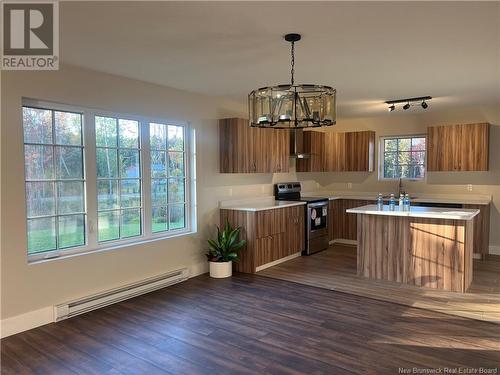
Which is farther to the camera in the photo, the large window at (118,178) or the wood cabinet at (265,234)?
the wood cabinet at (265,234)

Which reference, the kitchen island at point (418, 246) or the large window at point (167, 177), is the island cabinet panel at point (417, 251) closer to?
the kitchen island at point (418, 246)

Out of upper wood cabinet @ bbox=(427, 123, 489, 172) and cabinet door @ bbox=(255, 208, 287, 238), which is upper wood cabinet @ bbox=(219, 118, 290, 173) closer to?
cabinet door @ bbox=(255, 208, 287, 238)

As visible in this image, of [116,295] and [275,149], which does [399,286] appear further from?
[116,295]

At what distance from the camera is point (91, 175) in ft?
13.2

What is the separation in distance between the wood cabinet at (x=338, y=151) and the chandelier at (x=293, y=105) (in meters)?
4.40

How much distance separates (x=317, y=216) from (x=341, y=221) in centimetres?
100

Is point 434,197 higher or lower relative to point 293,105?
lower

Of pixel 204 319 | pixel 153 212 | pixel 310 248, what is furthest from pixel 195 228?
pixel 310 248

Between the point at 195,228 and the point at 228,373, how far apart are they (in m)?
2.75

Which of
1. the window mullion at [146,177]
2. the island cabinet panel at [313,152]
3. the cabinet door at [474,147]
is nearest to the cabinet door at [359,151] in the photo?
the island cabinet panel at [313,152]

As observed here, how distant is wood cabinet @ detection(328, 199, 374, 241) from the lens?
23.8ft

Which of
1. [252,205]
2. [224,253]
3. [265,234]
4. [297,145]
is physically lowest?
[224,253]

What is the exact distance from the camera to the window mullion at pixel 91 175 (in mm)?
4000

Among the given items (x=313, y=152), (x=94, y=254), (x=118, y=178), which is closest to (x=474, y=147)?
(x=313, y=152)
